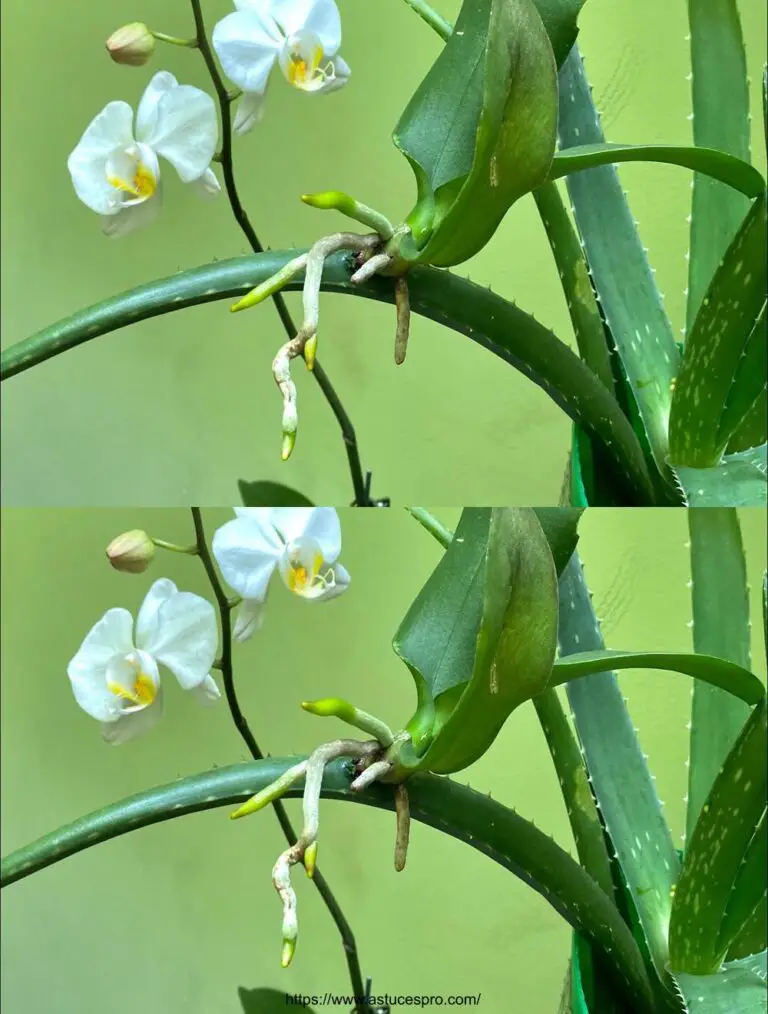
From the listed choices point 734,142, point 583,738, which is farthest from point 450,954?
point 734,142

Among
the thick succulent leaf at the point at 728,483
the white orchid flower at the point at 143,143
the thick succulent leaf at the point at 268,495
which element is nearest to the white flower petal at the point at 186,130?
the white orchid flower at the point at 143,143

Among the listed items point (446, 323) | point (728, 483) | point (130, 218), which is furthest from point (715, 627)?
point (130, 218)

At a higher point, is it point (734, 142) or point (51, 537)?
point (734, 142)

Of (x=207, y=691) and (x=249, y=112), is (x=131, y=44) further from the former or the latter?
(x=207, y=691)

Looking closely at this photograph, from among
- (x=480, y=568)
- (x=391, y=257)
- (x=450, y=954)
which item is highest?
(x=391, y=257)

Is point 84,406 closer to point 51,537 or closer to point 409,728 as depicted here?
point 51,537

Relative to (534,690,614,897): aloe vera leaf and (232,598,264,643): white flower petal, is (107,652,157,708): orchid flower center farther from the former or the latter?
(534,690,614,897): aloe vera leaf

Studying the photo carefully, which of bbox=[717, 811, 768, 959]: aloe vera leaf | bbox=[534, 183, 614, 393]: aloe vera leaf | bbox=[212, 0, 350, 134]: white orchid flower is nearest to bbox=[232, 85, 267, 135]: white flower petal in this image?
bbox=[212, 0, 350, 134]: white orchid flower
